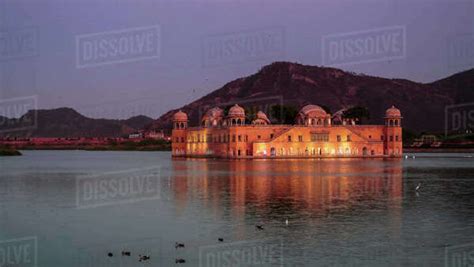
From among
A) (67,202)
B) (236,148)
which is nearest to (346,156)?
(236,148)

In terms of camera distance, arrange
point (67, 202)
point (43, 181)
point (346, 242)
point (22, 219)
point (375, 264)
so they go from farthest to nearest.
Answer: point (43, 181) < point (67, 202) < point (22, 219) < point (346, 242) < point (375, 264)

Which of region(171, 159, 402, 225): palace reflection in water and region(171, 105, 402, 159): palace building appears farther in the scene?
region(171, 105, 402, 159): palace building

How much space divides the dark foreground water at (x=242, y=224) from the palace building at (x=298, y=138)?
134ft

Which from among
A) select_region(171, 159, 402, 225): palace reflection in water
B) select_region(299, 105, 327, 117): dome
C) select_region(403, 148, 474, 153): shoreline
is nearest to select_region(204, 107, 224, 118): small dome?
select_region(299, 105, 327, 117): dome

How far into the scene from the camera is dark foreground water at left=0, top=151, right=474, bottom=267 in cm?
1720

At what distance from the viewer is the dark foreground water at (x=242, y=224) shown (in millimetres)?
17203

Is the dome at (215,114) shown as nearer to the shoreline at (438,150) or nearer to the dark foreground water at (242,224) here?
the shoreline at (438,150)

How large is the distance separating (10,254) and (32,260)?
114 cm

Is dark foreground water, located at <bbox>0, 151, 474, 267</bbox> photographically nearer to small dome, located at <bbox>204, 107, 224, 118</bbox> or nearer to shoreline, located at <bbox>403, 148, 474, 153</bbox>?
small dome, located at <bbox>204, 107, 224, 118</bbox>

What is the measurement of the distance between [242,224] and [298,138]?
5751cm

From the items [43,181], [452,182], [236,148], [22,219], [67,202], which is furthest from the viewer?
[236,148]

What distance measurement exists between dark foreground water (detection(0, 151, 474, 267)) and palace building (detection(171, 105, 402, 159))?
134 feet

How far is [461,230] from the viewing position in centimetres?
2064

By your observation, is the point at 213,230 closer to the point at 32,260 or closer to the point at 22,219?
the point at 32,260
